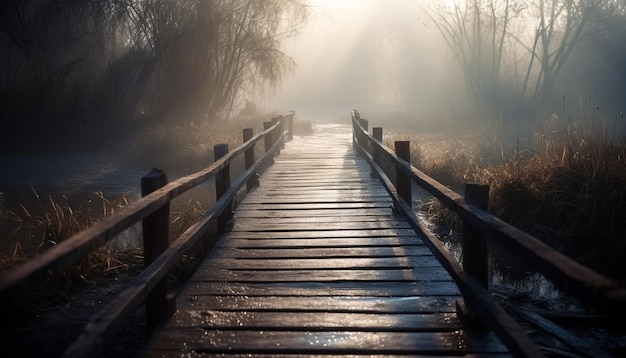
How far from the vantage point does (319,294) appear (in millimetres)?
4359

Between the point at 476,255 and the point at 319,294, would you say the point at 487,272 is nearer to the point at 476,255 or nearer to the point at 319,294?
the point at 476,255

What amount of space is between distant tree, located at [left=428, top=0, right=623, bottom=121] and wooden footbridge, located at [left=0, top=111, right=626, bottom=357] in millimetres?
19886

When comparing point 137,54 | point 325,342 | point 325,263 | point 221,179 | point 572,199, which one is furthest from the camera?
point 137,54

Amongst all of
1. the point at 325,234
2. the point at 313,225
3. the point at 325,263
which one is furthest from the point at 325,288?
the point at 313,225

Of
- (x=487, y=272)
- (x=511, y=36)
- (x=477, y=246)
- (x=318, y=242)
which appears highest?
(x=511, y=36)

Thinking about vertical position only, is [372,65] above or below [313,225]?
above

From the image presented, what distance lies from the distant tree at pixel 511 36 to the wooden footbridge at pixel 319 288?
783 inches

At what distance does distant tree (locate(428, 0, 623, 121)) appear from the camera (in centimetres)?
2339

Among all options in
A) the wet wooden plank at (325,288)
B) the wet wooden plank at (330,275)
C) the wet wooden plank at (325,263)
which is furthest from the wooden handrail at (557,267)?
the wet wooden plank at (325,263)

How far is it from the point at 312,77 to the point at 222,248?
3246 inches

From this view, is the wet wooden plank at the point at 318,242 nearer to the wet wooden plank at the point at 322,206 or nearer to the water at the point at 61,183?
the wet wooden plank at the point at 322,206

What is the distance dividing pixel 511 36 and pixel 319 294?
23059 mm

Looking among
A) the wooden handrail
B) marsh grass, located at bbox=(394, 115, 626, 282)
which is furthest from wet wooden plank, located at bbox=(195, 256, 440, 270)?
marsh grass, located at bbox=(394, 115, 626, 282)

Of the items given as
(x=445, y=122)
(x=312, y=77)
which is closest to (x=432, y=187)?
(x=445, y=122)
